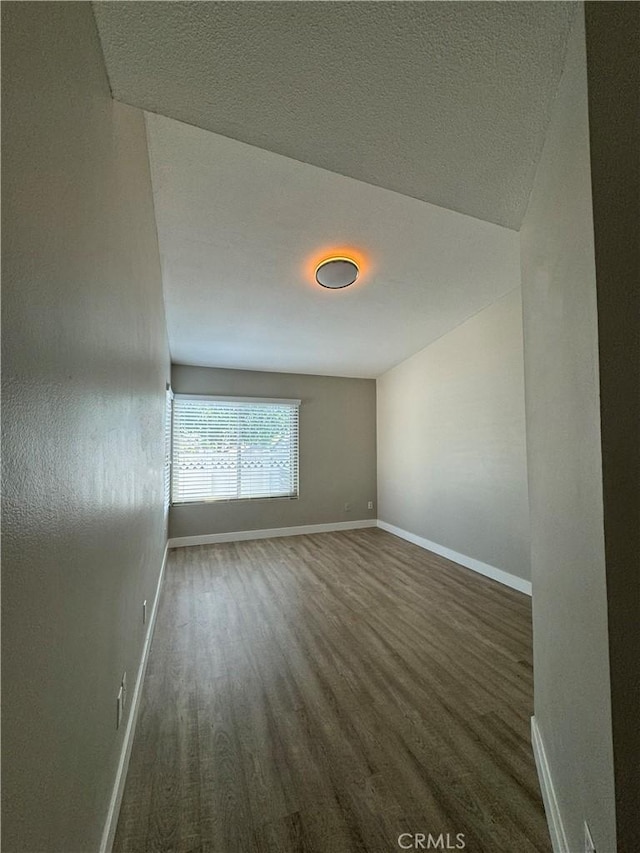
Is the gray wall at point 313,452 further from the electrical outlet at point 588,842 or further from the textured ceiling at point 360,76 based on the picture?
the electrical outlet at point 588,842

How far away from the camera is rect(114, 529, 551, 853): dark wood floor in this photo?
111 cm

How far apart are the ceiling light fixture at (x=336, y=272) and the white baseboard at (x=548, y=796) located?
2.59 metres

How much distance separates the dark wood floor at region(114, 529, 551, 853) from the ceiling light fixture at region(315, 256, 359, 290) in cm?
246

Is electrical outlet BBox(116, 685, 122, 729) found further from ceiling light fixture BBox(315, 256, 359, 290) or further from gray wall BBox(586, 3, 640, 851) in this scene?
ceiling light fixture BBox(315, 256, 359, 290)

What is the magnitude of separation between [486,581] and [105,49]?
3885 mm

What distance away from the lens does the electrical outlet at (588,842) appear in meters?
0.78

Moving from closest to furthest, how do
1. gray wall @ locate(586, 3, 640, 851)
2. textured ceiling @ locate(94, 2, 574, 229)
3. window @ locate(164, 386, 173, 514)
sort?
1. gray wall @ locate(586, 3, 640, 851)
2. textured ceiling @ locate(94, 2, 574, 229)
3. window @ locate(164, 386, 173, 514)

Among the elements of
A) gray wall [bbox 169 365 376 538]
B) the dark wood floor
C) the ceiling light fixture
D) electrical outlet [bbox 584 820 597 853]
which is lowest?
the dark wood floor

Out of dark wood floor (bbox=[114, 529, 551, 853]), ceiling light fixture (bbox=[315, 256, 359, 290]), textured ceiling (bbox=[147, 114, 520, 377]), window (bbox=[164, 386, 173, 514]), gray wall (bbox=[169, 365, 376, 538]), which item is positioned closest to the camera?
dark wood floor (bbox=[114, 529, 551, 853])

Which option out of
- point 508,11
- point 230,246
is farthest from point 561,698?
point 230,246

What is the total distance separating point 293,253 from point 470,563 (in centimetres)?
326

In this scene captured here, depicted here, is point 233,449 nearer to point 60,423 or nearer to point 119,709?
point 119,709

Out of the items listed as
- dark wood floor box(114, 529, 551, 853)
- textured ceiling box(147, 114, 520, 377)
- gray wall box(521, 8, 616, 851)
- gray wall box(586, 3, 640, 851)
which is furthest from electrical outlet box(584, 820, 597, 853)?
textured ceiling box(147, 114, 520, 377)

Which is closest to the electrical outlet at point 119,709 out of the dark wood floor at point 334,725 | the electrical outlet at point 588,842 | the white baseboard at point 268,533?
the dark wood floor at point 334,725
